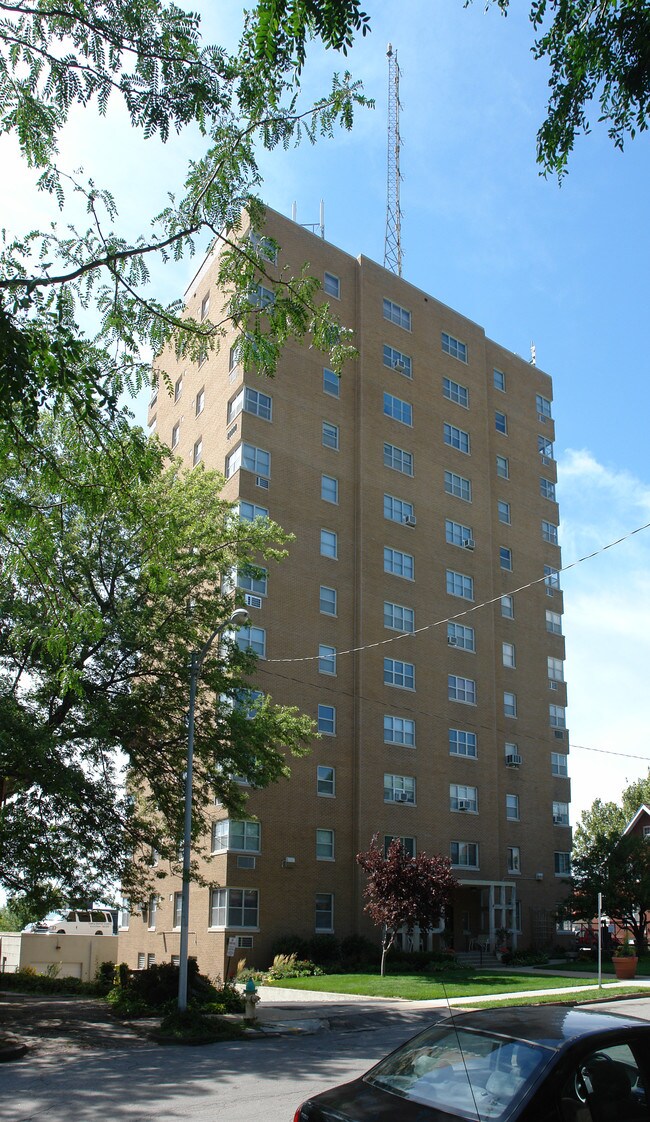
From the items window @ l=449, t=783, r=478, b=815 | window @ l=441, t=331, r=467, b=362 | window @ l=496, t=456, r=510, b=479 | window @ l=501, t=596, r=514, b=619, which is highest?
window @ l=441, t=331, r=467, b=362

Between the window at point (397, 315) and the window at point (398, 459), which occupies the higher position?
the window at point (397, 315)

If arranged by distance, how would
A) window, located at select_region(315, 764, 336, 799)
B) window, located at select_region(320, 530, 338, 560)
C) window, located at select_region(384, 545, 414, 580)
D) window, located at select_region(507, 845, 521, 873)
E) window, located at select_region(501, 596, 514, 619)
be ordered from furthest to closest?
1. window, located at select_region(501, 596, 514, 619)
2. window, located at select_region(507, 845, 521, 873)
3. window, located at select_region(384, 545, 414, 580)
4. window, located at select_region(320, 530, 338, 560)
5. window, located at select_region(315, 764, 336, 799)

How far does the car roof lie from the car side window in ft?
0.42

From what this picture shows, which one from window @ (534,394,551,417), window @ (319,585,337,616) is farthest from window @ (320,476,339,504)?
window @ (534,394,551,417)

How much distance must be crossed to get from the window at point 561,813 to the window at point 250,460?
75.6 ft

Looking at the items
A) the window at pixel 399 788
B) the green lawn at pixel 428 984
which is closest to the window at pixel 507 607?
the window at pixel 399 788

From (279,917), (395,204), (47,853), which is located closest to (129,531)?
(47,853)

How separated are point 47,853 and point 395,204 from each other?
143 ft

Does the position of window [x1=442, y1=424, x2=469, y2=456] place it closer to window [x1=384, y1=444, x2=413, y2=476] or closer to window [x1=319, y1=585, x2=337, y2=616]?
window [x1=384, y1=444, x2=413, y2=476]

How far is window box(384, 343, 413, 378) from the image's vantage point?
148 feet

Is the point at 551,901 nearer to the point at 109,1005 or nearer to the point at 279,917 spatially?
the point at 279,917

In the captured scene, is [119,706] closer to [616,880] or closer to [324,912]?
[324,912]

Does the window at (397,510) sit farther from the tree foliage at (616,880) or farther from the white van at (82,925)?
the white van at (82,925)

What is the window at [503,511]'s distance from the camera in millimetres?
49188
